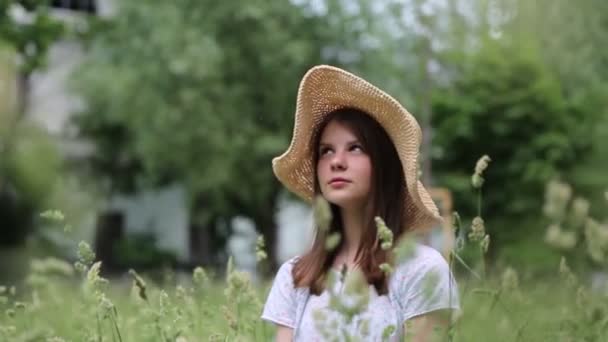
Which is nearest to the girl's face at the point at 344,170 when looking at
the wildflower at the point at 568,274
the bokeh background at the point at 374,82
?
the wildflower at the point at 568,274

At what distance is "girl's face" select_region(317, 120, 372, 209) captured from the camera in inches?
103

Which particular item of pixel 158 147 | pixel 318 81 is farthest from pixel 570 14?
pixel 318 81

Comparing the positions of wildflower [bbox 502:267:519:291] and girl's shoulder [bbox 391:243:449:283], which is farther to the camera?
girl's shoulder [bbox 391:243:449:283]

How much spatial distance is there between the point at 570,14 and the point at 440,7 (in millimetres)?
3260

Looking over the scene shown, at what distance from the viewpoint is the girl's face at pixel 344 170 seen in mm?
2623

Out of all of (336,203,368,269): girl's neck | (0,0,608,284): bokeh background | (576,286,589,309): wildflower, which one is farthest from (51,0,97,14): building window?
(576,286,589,309): wildflower

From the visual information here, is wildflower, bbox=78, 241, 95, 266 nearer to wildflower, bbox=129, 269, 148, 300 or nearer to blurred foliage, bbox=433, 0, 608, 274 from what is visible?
wildflower, bbox=129, 269, 148, 300

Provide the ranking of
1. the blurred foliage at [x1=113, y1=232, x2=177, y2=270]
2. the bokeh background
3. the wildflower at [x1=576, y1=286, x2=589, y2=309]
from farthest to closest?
the blurred foliage at [x1=113, y1=232, x2=177, y2=270] → the bokeh background → the wildflower at [x1=576, y1=286, x2=589, y2=309]

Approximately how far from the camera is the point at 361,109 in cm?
274

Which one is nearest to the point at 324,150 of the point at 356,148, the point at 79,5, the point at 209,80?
the point at 356,148

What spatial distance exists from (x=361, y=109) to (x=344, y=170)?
19 cm

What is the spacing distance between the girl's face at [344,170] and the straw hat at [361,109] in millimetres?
→ 83

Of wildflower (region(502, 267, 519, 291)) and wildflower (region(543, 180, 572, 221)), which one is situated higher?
wildflower (region(543, 180, 572, 221))

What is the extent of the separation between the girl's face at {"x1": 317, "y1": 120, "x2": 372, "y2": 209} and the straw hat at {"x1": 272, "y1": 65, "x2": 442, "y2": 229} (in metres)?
0.08
